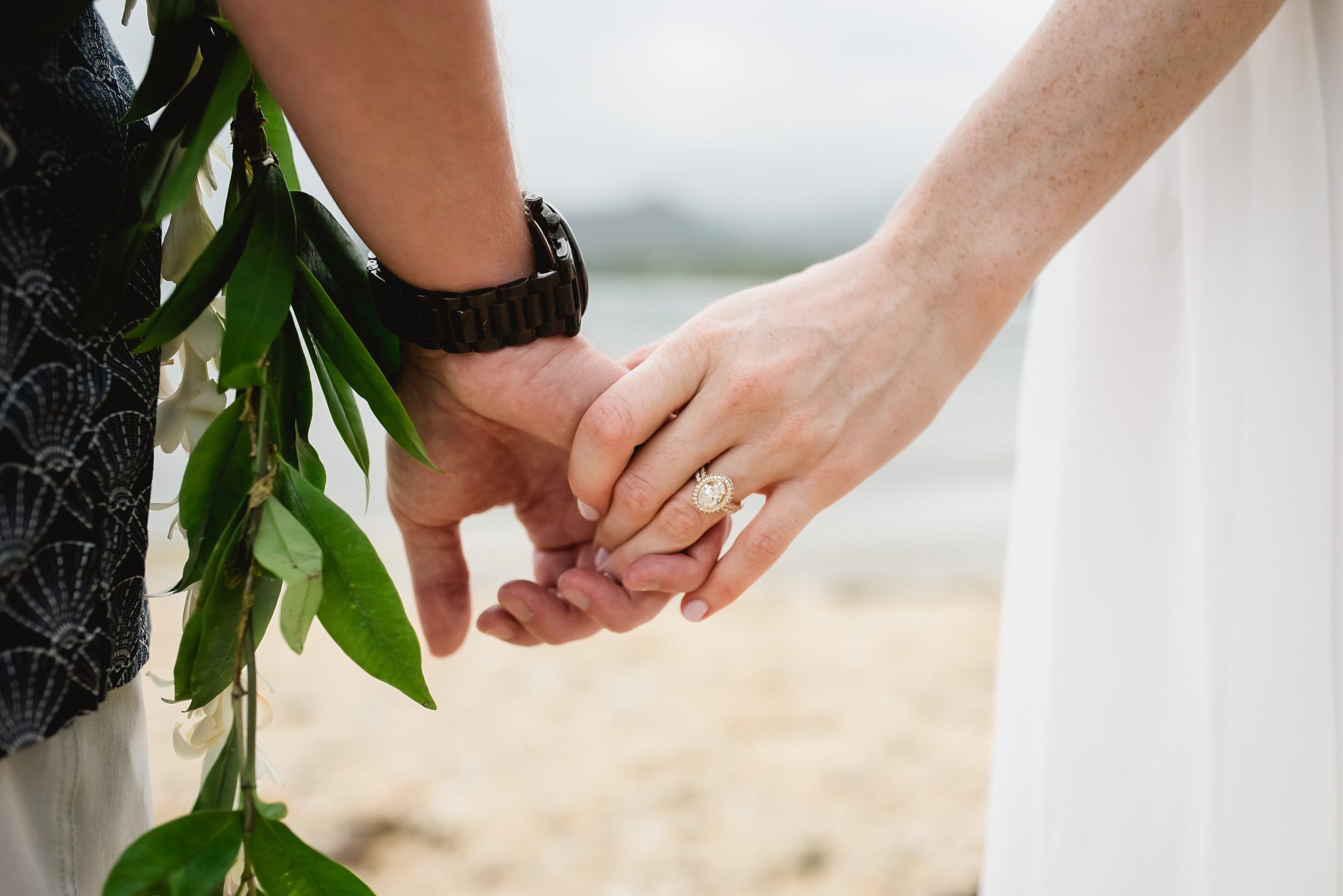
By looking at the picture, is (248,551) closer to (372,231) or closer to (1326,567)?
(372,231)

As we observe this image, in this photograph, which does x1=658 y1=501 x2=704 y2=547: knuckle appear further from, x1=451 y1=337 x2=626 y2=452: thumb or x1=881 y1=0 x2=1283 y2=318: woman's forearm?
x1=881 y1=0 x2=1283 y2=318: woman's forearm

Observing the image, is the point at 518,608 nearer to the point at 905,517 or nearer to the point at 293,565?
the point at 293,565

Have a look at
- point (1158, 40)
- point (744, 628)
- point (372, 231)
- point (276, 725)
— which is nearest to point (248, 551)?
point (372, 231)

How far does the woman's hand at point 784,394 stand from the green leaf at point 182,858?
41 centimetres

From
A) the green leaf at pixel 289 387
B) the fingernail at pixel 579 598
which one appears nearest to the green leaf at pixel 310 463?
the green leaf at pixel 289 387

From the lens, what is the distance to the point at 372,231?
0.60 meters

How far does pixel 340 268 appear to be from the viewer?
1.92ft

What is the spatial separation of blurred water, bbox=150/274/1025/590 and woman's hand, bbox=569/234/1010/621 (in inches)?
79.9

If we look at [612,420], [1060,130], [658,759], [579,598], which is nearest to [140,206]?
[612,420]

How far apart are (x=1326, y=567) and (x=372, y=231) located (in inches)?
27.9

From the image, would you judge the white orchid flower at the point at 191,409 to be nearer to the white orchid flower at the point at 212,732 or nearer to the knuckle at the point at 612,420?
the white orchid flower at the point at 212,732

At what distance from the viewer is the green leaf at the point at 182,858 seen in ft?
1.26

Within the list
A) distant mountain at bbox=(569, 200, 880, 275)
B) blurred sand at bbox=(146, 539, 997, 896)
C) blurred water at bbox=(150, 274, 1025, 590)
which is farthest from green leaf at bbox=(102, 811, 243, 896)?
distant mountain at bbox=(569, 200, 880, 275)

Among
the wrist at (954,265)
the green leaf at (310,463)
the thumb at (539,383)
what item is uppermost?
the wrist at (954,265)
